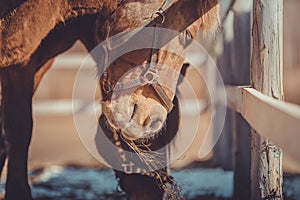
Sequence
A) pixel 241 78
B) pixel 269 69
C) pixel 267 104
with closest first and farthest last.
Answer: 1. pixel 267 104
2. pixel 269 69
3. pixel 241 78

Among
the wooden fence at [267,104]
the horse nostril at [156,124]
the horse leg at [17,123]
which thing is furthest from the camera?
the horse leg at [17,123]

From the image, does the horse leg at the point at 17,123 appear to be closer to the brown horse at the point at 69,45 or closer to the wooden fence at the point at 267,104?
the brown horse at the point at 69,45

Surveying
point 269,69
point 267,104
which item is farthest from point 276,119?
point 269,69

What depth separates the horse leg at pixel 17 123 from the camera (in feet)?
10.9

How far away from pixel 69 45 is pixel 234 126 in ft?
4.09

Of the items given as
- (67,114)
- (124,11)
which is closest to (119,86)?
(124,11)

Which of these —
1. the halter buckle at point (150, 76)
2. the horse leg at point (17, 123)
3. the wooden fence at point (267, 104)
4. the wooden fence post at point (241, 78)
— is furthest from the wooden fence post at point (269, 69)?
the horse leg at point (17, 123)

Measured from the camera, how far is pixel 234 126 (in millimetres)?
3744

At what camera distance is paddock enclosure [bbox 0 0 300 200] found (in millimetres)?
2227

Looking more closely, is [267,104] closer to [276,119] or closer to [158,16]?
[276,119]

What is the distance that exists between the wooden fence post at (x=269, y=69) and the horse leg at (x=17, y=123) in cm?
160

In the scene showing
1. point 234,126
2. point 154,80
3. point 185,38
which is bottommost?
point 234,126

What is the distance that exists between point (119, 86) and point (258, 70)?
627mm

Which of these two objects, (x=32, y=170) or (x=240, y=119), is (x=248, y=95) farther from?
Result: (x=32, y=170)
